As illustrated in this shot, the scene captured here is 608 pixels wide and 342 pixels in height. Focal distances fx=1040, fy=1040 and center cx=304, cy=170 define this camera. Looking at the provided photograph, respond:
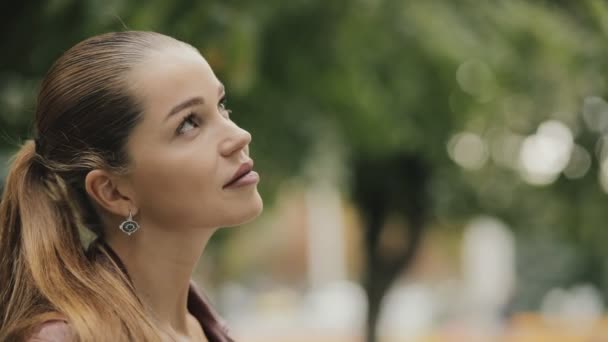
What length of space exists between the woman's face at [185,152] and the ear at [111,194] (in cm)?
2

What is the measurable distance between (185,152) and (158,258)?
26 centimetres

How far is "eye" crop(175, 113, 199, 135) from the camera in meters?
2.08

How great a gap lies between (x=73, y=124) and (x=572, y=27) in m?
3.31

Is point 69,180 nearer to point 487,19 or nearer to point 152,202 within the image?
point 152,202

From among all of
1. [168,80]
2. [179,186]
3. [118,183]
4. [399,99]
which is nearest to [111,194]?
[118,183]

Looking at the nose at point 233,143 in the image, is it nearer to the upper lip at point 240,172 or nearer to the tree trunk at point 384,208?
the upper lip at point 240,172

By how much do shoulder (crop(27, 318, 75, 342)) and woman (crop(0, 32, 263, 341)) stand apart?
53 mm

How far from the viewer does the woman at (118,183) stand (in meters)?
2.05

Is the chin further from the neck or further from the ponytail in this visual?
the ponytail

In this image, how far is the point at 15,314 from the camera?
204 cm

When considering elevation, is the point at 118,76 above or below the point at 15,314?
above

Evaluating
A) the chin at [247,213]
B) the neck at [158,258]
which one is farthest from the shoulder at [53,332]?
the chin at [247,213]

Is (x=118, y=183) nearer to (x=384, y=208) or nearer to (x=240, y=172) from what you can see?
(x=240, y=172)

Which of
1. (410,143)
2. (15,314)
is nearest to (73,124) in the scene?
(15,314)
